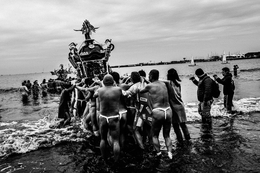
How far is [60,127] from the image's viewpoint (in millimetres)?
9156

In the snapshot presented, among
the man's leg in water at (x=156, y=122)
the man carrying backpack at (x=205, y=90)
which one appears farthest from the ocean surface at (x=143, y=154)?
the man carrying backpack at (x=205, y=90)

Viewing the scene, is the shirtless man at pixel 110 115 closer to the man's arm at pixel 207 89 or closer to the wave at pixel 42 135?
the wave at pixel 42 135

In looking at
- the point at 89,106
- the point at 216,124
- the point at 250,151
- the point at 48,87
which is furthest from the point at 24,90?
the point at 250,151

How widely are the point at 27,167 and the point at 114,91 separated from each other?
10.1ft

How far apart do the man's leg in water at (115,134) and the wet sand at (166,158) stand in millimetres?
445

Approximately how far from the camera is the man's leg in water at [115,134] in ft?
16.0

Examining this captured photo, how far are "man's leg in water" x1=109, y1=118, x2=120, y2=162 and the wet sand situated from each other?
17.5 inches

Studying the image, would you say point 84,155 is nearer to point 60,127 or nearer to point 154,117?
point 154,117

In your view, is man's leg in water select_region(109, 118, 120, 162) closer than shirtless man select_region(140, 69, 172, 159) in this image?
Yes

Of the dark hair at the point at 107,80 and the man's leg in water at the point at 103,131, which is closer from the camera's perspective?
the man's leg in water at the point at 103,131

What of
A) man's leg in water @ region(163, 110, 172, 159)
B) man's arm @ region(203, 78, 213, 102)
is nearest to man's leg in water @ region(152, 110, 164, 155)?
man's leg in water @ region(163, 110, 172, 159)

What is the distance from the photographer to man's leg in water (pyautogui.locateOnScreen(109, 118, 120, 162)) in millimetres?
4867

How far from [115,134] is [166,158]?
1531 millimetres

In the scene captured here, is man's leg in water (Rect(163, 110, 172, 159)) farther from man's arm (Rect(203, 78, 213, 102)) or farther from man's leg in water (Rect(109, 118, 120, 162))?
man's arm (Rect(203, 78, 213, 102))
